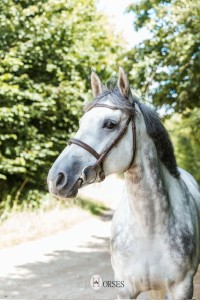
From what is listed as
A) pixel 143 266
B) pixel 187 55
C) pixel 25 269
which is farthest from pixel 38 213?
pixel 143 266

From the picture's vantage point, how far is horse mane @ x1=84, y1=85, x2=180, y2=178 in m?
2.39

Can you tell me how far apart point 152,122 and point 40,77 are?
27.2 ft

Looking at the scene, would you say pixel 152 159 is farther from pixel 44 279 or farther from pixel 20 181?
pixel 20 181

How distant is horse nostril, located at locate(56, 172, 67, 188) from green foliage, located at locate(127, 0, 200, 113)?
4727mm

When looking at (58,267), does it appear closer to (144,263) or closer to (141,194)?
(144,263)

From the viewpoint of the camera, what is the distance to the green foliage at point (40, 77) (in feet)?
29.7

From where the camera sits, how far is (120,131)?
235 cm

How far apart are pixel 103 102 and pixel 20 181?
8794 millimetres

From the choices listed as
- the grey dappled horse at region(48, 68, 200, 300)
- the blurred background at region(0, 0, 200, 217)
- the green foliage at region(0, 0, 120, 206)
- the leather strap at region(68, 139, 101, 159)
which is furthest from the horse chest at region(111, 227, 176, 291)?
the green foliage at region(0, 0, 120, 206)

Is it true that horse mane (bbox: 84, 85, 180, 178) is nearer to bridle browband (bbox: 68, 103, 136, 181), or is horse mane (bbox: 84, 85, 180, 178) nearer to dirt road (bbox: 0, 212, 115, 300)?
bridle browband (bbox: 68, 103, 136, 181)

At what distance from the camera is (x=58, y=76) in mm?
10453

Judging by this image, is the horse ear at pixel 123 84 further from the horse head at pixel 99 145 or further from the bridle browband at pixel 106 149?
the bridle browband at pixel 106 149

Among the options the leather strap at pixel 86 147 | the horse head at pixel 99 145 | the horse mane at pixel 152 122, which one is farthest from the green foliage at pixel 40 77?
the leather strap at pixel 86 147

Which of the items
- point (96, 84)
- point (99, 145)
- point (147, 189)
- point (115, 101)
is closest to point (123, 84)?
point (115, 101)
